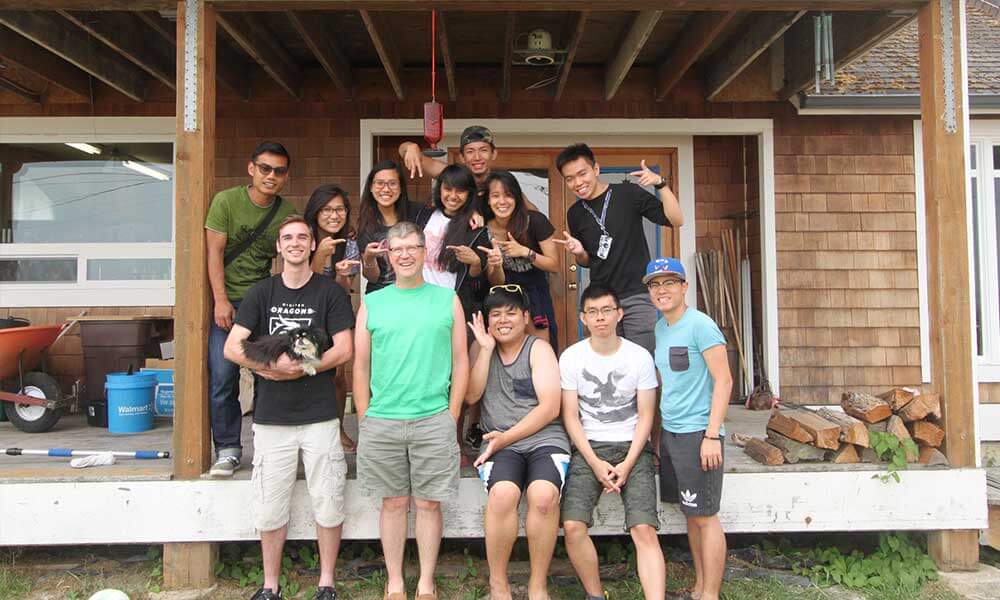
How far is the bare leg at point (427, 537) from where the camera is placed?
2637 millimetres

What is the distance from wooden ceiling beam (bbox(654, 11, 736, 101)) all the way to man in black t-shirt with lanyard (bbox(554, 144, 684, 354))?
4.10ft

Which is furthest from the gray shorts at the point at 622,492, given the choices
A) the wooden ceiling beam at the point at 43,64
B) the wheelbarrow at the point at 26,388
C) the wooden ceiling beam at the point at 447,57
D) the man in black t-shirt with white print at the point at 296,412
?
the wooden ceiling beam at the point at 43,64

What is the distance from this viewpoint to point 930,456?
3098 millimetres

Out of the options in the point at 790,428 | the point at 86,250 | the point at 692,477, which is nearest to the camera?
the point at 692,477

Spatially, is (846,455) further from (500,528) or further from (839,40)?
(839,40)

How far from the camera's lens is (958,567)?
3.03 metres

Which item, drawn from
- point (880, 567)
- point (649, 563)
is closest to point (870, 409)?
point (880, 567)

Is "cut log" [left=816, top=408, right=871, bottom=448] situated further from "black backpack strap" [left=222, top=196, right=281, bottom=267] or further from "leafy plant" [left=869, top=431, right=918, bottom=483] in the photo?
"black backpack strap" [left=222, top=196, right=281, bottom=267]

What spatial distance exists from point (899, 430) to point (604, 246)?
1571 mm

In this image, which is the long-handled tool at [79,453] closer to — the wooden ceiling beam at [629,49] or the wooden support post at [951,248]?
the wooden ceiling beam at [629,49]

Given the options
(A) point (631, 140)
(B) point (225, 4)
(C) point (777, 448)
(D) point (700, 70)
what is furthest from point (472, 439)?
(D) point (700, 70)

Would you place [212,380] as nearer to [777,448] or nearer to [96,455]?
[96,455]

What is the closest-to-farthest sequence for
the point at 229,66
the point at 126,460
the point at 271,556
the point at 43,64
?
the point at 271,556
the point at 126,460
the point at 43,64
the point at 229,66

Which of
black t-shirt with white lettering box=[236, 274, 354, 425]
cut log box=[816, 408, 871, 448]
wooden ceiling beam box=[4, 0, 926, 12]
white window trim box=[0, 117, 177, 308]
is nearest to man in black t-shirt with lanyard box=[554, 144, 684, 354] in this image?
wooden ceiling beam box=[4, 0, 926, 12]
